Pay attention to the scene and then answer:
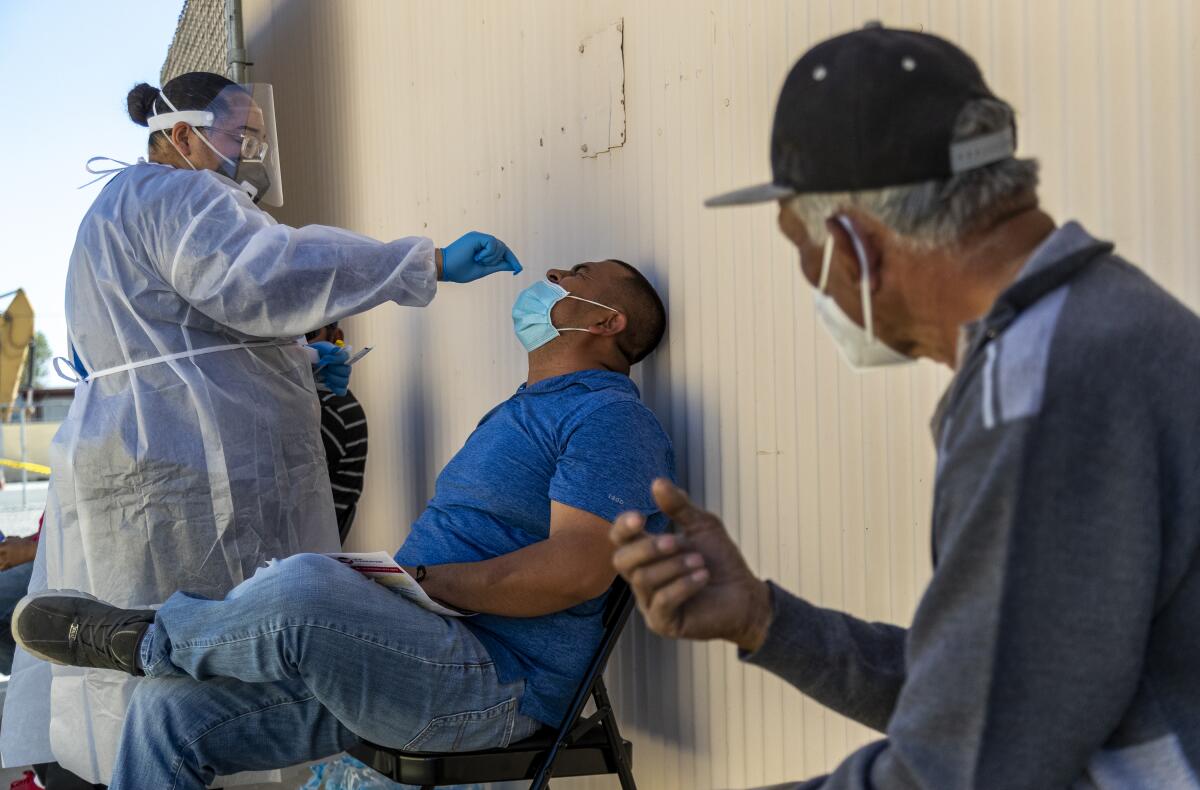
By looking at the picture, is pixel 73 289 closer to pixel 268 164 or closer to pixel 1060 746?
pixel 268 164

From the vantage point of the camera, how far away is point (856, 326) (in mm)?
1029

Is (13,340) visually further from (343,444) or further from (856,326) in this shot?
(856,326)

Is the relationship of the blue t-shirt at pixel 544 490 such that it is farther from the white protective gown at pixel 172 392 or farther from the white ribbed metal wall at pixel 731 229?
the white protective gown at pixel 172 392

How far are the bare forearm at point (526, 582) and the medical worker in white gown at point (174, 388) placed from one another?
0.78 meters

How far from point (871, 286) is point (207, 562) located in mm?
2043

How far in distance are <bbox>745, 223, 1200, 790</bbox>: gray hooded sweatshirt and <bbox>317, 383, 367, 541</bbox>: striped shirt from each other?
2652 millimetres

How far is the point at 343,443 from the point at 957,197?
2663 millimetres

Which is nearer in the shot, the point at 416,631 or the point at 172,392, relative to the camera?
the point at 416,631

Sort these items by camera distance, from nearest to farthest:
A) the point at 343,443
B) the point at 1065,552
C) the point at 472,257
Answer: the point at 1065,552 → the point at 472,257 → the point at 343,443

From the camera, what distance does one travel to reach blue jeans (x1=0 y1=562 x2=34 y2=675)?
3.05m

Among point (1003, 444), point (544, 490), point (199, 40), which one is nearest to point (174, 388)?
point (544, 490)

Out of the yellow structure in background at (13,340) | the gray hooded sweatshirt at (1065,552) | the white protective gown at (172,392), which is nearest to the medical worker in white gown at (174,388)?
the white protective gown at (172,392)

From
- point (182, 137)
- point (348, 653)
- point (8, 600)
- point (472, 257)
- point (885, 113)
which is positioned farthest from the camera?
point (8, 600)

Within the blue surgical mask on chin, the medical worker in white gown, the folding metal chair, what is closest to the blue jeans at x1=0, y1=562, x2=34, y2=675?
the medical worker in white gown
